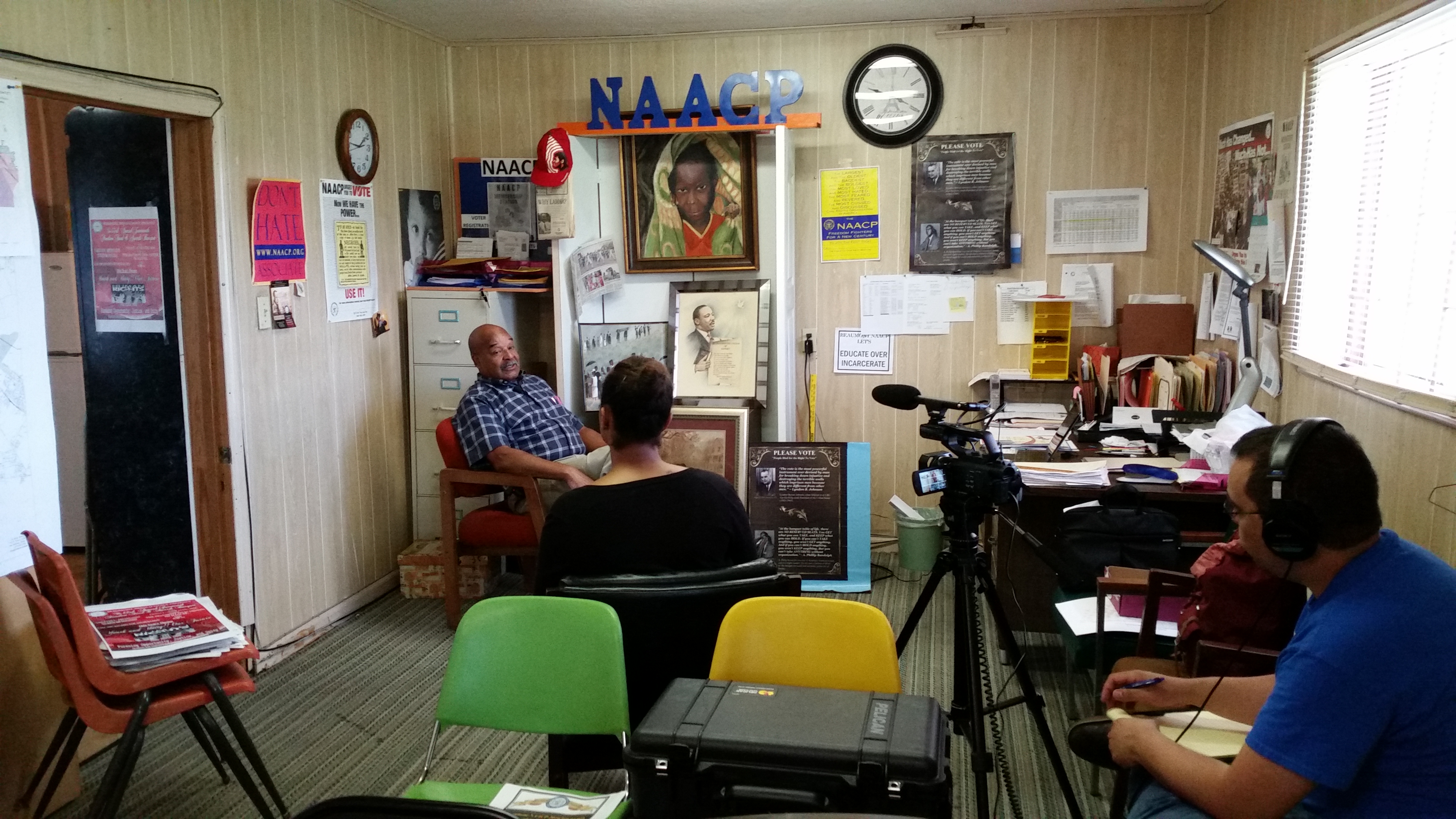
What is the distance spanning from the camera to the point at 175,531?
3.76 m

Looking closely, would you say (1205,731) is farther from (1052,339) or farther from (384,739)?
(1052,339)

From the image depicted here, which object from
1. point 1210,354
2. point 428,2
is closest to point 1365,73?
point 1210,354

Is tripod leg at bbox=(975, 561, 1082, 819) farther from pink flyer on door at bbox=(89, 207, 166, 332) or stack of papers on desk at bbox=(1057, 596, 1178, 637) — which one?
pink flyer on door at bbox=(89, 207, 166, 332)

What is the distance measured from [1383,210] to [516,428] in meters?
3.17

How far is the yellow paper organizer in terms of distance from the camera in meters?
4.74

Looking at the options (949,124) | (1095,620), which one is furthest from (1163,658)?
(949,124)

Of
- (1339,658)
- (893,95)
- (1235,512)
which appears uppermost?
(893,95)

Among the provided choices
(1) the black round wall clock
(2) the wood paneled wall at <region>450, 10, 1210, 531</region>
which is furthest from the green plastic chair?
(1) the black round wall clock

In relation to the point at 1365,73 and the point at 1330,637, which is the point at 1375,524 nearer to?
the point at 1330,637

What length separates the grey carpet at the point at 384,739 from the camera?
2873 millimetres

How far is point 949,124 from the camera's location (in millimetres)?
4887

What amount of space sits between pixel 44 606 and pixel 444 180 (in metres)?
3.30

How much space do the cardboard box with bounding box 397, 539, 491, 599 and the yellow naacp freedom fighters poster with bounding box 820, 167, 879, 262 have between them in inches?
88.2

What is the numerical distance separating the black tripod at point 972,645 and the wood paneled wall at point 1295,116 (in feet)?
3.50
